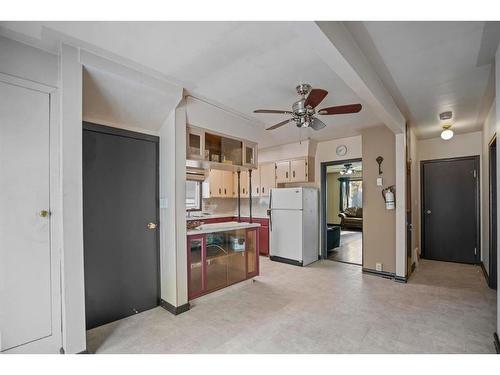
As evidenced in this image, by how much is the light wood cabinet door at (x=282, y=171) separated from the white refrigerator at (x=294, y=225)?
1.29 feet

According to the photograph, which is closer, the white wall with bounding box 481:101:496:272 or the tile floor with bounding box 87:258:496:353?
the tile floor with bounding box 87:258:496:353

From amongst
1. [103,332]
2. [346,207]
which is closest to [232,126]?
[103,332]

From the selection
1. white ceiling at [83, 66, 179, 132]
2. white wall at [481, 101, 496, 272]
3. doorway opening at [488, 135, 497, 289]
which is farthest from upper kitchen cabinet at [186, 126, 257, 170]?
white wall at [481, 101, 496, 272]

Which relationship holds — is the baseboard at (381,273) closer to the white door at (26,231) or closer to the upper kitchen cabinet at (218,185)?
the upper kitchen cabinet at (218,185)

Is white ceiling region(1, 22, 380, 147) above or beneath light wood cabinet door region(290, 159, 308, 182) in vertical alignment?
above

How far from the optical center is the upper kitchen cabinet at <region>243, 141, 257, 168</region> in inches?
148

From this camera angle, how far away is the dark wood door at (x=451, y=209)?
4.46 meters

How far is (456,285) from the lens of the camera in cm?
340

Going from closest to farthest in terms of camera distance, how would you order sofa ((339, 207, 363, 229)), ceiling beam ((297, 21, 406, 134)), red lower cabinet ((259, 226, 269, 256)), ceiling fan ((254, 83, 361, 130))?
ceiling beam ((297, 21, 406, 134))
ceiling fan ((254, 83, 361, 130))
red lower cabinet ((259, 226, 269, 256))
sofa ((339, 207, 363, 229))

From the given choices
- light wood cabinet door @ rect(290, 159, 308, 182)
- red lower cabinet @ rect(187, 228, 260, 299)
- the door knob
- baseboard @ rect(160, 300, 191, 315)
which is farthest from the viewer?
light wood cabinet door @ rect(290, 159, 308, 182)

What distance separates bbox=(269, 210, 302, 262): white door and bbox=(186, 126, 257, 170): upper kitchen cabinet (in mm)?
1291

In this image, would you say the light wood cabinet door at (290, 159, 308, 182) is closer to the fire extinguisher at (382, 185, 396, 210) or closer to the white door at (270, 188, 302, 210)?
the white door at (270, 188, 302, 210)

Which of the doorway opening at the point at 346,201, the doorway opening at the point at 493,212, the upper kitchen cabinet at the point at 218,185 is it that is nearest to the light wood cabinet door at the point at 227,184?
the upper kitchen cabinet at the point at 218,185

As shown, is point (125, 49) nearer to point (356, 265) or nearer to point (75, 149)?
point (75, 149)
